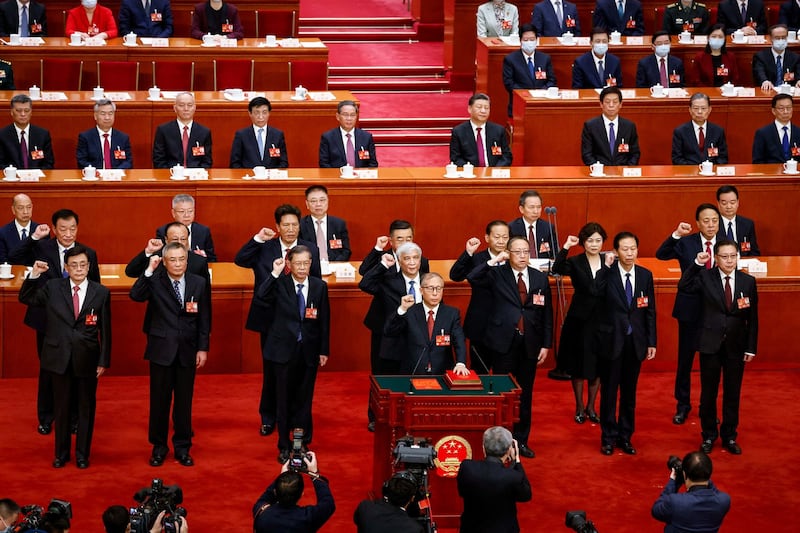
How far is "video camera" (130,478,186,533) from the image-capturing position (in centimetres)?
571

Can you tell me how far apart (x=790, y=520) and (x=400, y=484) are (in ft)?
9.45

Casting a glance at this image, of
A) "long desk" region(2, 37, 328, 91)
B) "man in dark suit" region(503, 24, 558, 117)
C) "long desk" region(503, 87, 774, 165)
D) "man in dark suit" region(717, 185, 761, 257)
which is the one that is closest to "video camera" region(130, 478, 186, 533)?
"man in dark suit" region(717, 185, 761, 257)

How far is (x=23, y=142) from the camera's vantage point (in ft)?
35.6

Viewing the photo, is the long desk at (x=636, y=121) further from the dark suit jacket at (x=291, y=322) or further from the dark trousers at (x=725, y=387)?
the dark suit jacket at (x=291, y=322)

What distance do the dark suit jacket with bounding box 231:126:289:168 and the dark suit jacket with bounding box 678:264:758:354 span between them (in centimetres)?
407

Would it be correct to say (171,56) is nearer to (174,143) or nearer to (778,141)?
(174,143)

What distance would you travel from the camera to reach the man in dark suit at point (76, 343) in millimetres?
7848

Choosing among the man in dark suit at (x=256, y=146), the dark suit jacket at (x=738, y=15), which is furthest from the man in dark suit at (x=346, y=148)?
the dark suit jacket at (x=738, y=15)

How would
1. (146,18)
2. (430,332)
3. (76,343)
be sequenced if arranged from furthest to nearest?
(146,18), (430,332), (76,343)

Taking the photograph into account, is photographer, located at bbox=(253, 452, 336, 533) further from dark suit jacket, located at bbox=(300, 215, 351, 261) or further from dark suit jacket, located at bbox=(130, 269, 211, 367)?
dark suit jacket, located at bbox=(300, 215, 351, 261)

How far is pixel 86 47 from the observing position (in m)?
12.7

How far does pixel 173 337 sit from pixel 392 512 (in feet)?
8.62

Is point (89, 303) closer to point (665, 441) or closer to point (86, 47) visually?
point (665, 441)

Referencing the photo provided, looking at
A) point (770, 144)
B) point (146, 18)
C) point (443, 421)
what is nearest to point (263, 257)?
point (443, 421)
